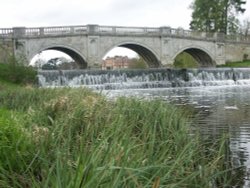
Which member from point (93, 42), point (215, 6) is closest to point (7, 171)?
point (93, 42)

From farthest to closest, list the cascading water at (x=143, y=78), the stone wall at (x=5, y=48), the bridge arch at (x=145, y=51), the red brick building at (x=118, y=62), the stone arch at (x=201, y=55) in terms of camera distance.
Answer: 1. the red brick building at (x=118, y=62)
2. the stone arch at (x=201, y=55)
3. the bridge arch at (x=145, y=51)
4. the stone wall at (x=5, y=48)
5. the cascading water at (x=143, y=78)

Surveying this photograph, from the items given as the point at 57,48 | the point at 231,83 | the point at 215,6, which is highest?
the point at 215,6

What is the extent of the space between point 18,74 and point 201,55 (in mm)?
34405

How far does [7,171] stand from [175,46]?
159 ft

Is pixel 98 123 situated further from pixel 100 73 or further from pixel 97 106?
pixel 100 73

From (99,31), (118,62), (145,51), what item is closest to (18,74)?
(99,31)

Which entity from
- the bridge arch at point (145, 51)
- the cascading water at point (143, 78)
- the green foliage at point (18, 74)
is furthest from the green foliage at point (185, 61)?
the green foliage at point (18, 74)

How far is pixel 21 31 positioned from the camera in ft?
134

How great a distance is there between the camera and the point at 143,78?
33.7m

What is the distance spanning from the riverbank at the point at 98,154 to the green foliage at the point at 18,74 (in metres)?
20.7

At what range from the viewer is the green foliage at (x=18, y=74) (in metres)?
Result: 27.8

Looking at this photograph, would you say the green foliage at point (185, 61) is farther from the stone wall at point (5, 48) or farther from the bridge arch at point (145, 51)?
the stone wall at point (5, 48)

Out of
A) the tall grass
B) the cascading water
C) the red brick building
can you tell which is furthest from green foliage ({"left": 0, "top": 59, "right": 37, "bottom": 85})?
the red brick building

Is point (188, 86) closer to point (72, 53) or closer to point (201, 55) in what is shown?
point (72, 53)
